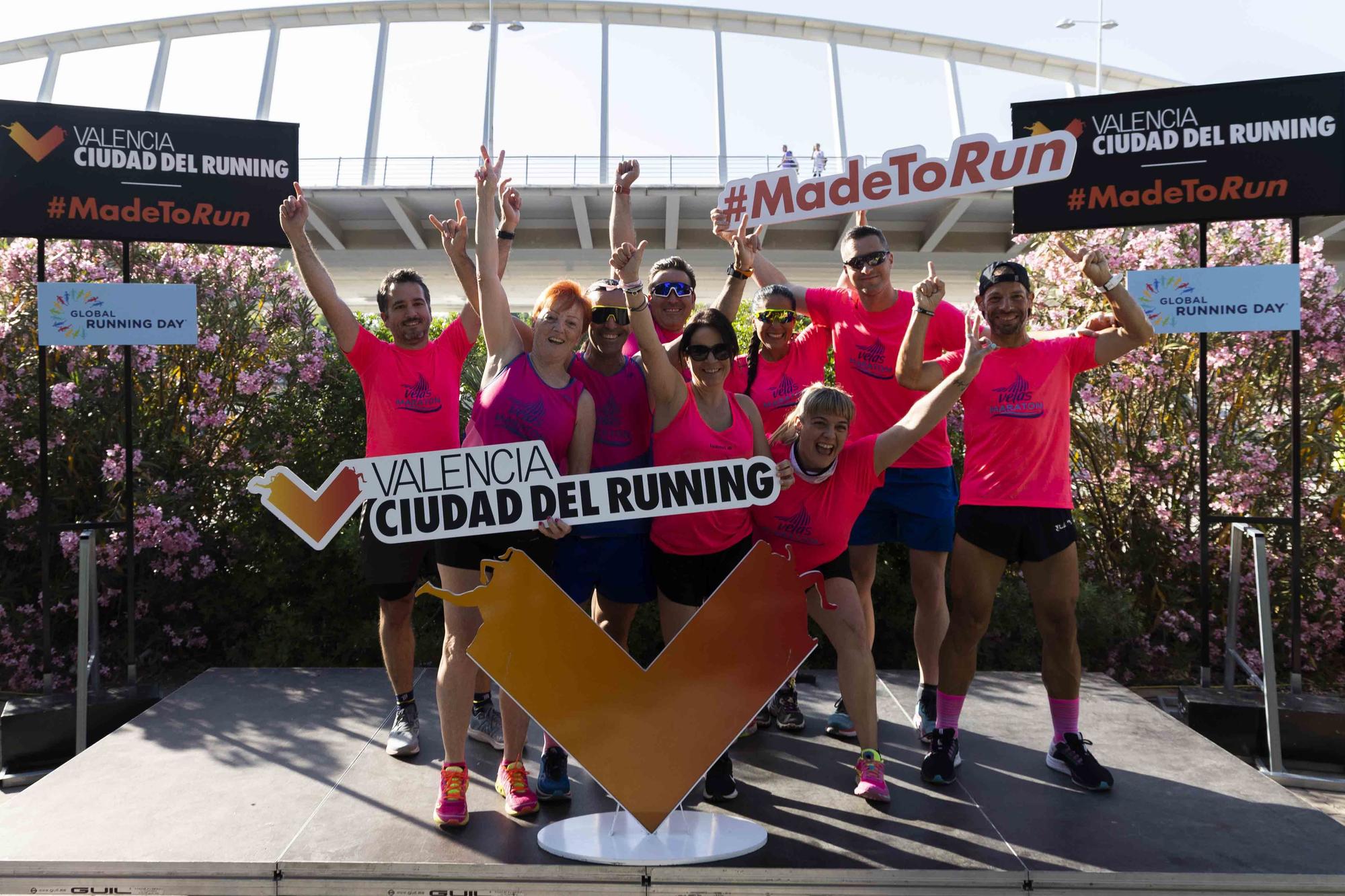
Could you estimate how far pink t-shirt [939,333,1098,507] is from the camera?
3.44m

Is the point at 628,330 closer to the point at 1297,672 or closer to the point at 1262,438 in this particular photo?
the point at 1297,672

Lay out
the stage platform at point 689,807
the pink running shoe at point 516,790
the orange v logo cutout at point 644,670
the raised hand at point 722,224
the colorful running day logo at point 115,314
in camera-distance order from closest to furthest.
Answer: the stage platform at point 689,807, the orange v logo cutout at point 644,670, the pink running shoe at point 516,790, the raised hand at point 722,224, the colorful running day logo at point 115,314

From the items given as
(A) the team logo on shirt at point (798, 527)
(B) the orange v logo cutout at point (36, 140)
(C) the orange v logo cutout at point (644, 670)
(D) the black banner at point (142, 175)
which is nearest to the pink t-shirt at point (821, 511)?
(A) the team logo on shirt at point (798, 527)

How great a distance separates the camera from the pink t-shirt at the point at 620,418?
324 centimetres

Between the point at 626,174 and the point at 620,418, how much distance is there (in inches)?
41.0

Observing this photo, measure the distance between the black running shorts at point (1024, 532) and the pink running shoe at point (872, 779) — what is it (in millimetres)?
806

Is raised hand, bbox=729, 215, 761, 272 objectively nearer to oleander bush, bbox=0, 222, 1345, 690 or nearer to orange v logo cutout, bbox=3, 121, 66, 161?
oleander bush, bbox=0, 222, 1345, 690

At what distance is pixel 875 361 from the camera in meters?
3.81

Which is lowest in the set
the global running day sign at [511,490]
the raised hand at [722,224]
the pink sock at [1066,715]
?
the pink sock at [1066,715]

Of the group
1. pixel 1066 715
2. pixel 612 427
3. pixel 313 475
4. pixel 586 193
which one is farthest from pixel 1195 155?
pixel 586 193

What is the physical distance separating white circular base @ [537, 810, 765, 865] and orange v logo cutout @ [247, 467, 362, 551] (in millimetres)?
1118

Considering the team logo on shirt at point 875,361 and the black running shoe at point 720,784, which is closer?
the black running shoe at point 720,784

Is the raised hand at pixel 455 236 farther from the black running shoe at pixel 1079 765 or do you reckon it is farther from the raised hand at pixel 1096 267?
the black running shoe at pixel 1079 765

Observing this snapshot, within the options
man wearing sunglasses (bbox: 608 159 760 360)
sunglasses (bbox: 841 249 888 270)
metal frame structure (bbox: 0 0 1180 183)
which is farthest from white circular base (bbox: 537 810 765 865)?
metal frame structure (bbox: 0 0 1180 183)
